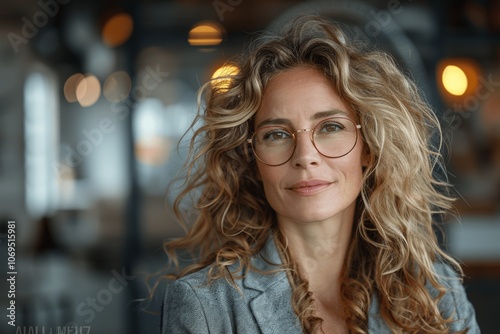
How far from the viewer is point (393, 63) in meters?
2.12

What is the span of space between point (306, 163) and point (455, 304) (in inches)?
23.6

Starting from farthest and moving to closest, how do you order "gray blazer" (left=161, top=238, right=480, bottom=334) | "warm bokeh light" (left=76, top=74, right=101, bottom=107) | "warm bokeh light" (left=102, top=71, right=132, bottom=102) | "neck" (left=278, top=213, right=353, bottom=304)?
"warm bokeh light" (left=76, top=74, right=101, bottom=107) < "warm bokeh light" (left=102, top=71, right=132, bottom=102) < "neck" (left=278, top=213, right=353, bottom=304) < "gray blazer" (left=161, top=238, right=480, bottom=334)

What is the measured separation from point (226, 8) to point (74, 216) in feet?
5.70

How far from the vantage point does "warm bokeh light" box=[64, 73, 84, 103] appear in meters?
5.18


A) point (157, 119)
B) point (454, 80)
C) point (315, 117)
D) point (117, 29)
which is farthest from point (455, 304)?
point (117, 29)

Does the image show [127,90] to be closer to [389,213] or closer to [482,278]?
[482,278]

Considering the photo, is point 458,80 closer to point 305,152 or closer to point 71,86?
point 71,86

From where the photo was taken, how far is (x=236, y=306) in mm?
1862

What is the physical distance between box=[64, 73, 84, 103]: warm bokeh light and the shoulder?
11.8 ft

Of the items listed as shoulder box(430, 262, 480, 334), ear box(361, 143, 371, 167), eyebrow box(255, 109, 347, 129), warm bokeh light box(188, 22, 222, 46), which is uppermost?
warm bokeh light box(188, 22, 222, 46)

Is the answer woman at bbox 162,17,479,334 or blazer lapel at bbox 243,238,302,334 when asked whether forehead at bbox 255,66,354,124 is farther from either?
blazer lapel at bbox 243,238,302,334

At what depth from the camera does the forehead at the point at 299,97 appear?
1888 millimetres

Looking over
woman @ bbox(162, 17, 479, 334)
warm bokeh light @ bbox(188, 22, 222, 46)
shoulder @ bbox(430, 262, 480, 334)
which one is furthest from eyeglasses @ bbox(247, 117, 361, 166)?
warm bokeh light @ bbox(188, 22, 222, 46)

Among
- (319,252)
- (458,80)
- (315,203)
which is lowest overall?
(319,252)
